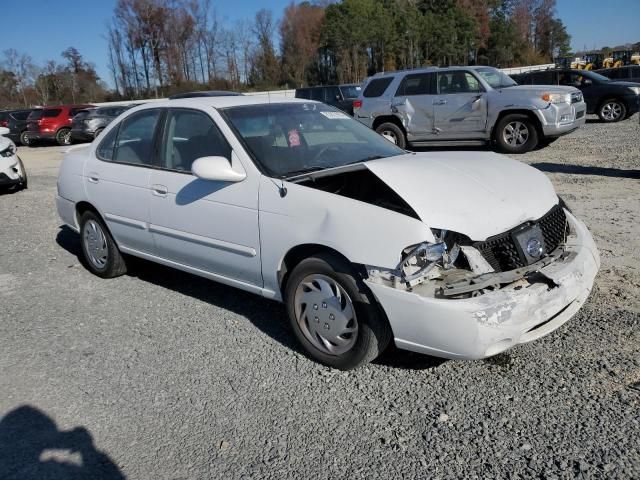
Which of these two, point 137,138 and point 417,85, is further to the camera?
point 417,85

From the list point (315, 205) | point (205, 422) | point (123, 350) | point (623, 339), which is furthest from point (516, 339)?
point (123, 350)

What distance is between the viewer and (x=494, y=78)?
12.2 meters

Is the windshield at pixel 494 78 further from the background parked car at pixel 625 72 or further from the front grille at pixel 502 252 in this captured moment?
the background parked car at pixel 625 72

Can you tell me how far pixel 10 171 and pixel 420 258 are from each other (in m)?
10.1

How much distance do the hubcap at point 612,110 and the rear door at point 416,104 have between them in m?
7.69

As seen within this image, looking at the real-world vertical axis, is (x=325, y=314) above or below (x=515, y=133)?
below

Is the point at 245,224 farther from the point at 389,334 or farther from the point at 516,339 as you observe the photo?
the point at 516,339

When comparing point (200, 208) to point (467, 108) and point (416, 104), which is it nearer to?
point (467, 108)

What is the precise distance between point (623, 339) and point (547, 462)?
142 centimetres

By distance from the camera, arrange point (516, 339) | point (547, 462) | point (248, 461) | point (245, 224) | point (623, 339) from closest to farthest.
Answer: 1. point (547, 462)
2. point (248, 461)
3. point (516, 339)
4. point (623, 339)
5. point (245, 224)

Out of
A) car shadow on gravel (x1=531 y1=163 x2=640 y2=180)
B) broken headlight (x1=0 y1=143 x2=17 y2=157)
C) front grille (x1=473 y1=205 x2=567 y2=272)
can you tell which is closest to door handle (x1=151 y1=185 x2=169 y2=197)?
front grille (x1=473 y1=205 x2=567 y2=272)

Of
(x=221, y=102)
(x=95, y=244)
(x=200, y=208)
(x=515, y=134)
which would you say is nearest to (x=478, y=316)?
(x=200, y=208)

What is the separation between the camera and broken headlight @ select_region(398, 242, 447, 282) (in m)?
3.04

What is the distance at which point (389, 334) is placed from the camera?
3.28 metres
